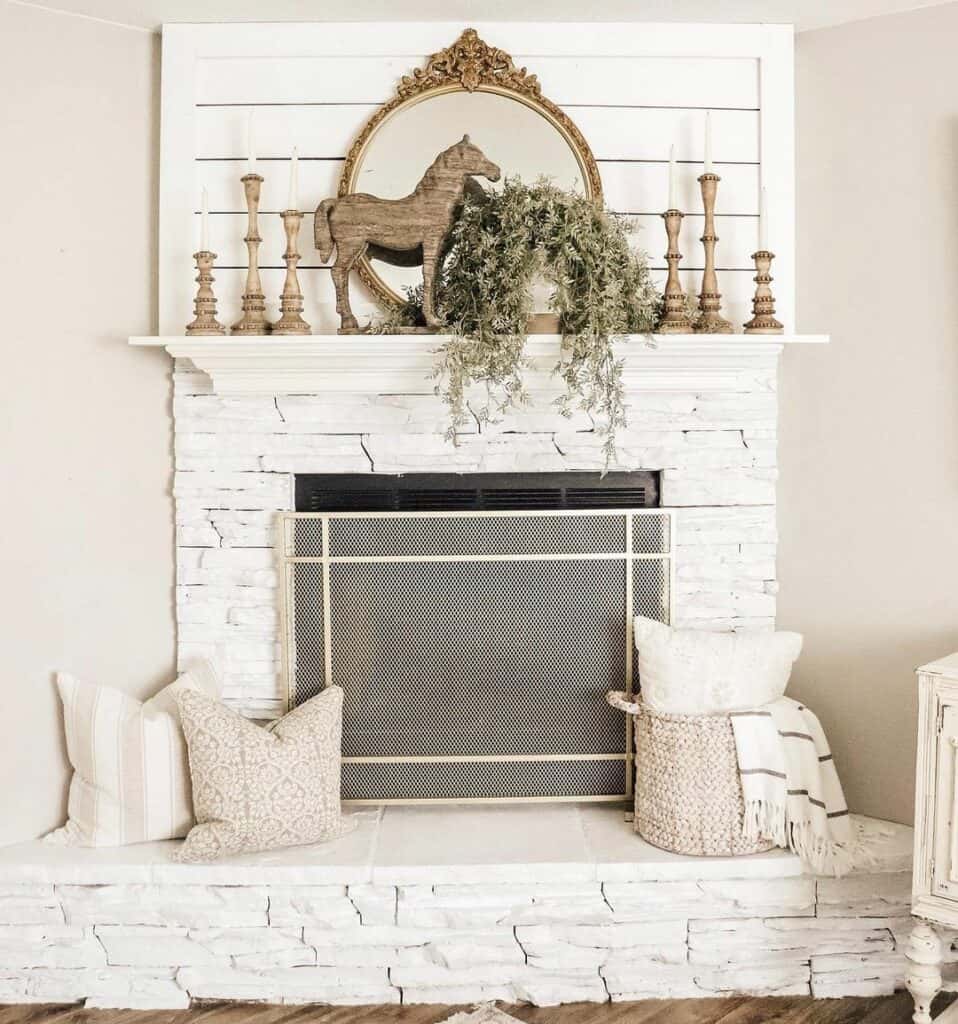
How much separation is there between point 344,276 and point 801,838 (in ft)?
5.42

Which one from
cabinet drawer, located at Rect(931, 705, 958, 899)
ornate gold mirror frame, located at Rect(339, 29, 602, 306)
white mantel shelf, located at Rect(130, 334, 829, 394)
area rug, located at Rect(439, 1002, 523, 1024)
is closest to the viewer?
cabinet drawer, located at Rect(931, 705, 958, 899)

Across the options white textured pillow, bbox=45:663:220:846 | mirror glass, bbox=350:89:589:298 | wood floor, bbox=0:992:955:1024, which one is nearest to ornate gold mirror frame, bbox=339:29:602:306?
mirror glass, bbox=350:89:589:298

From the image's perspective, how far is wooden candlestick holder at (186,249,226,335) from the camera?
2.21 metres

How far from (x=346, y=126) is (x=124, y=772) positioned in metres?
1.63

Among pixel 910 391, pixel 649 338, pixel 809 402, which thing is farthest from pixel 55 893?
pixel 910 391

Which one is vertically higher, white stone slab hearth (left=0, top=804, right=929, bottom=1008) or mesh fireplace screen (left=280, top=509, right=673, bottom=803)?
mesh fireplace screen (left=280, top=509, right=673, bottom=803)

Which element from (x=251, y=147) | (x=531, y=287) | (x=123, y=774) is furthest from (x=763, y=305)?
(x=123, y=774)

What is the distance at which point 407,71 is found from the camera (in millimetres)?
2332

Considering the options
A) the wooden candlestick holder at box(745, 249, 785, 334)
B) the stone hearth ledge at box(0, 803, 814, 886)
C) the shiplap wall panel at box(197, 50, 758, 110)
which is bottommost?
the stone hearth ledge at box(0, 803, 814, 886)

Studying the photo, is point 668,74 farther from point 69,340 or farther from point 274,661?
point 274,661

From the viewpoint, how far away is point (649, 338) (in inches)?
Result: 84.6

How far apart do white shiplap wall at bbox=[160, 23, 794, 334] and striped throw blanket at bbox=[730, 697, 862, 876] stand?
988 mm

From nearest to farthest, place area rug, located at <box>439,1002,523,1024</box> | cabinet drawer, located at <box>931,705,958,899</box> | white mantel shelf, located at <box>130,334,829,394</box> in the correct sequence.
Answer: cabinet drawer, located at <box>931,705,958,899</box>
area rug, located at <box>439,1002,523,1024</box>
white mantel shelf, located at <box>130,334,829,394</box>

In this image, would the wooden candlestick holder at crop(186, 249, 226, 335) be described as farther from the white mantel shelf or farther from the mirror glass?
the mirror glass
